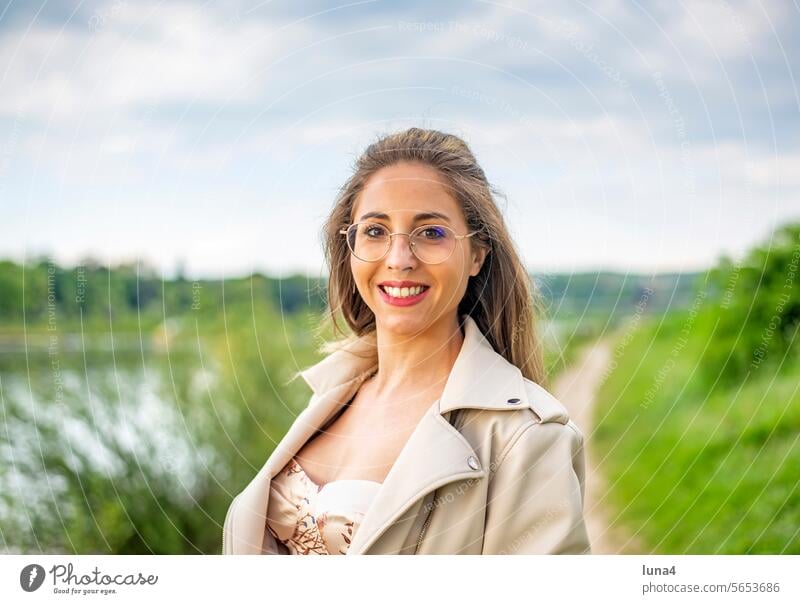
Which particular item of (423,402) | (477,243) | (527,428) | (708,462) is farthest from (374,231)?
(708,462)

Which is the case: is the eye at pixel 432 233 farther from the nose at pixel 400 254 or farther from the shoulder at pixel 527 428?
the shoulder at pixel 527 428

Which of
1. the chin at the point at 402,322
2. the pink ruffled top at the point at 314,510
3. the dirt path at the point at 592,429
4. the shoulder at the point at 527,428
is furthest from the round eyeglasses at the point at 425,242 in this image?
the dirt path at the point at 592,429

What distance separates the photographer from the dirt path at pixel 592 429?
12.2 ft

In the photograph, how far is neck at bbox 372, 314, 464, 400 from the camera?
1.71 meters

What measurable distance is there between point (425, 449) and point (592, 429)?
4.49 m

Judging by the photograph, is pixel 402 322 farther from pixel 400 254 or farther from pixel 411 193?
pixel 411 193

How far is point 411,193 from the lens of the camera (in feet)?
5.30

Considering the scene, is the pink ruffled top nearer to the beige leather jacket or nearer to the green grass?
the beige leather jacket

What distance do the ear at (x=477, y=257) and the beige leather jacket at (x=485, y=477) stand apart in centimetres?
16

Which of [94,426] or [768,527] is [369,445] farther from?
[94,426]

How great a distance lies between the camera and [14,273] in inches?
105

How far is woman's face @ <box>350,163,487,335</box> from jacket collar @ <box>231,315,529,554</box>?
0.09 metres

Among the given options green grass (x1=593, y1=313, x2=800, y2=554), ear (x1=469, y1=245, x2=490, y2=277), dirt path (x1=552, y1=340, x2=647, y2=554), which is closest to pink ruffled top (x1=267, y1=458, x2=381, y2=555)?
ear (x1=469, y1=245, x2=490, y2=277)
